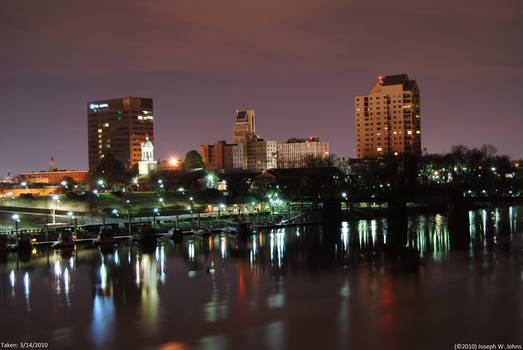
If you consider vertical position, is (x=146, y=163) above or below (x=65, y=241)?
above

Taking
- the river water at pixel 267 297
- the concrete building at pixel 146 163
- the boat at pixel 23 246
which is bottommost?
the river water at pixel 267 297

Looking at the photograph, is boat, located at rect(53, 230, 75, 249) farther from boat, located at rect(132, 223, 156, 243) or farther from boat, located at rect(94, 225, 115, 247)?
boat, located at rect(132, 223, 156, 243)

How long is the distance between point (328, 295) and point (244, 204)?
72.7 meters

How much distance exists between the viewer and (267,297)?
3766 centimetres

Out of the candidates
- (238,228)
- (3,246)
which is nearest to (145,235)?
(238,228)

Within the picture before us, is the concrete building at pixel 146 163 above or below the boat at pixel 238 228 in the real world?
above

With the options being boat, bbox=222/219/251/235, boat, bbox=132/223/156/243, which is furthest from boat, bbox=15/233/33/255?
boat, bbox=222/219/251/235

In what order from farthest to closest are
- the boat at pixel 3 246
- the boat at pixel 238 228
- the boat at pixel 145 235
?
the boat at pixel 238 228 → the boat at pixel 145 235 → the boat at pixel 3 246

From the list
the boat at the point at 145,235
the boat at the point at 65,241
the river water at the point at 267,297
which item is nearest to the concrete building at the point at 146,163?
the boat at the point at 145,235

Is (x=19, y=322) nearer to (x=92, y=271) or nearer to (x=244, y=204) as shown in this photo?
(x=92, y=271)

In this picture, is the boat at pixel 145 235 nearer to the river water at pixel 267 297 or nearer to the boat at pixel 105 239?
the boat at pixel 105 239

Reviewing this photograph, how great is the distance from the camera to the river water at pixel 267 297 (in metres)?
29.7

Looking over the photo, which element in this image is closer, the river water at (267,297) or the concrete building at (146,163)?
the river water at (267,297)

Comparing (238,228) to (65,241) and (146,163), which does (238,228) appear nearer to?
(65,241)
